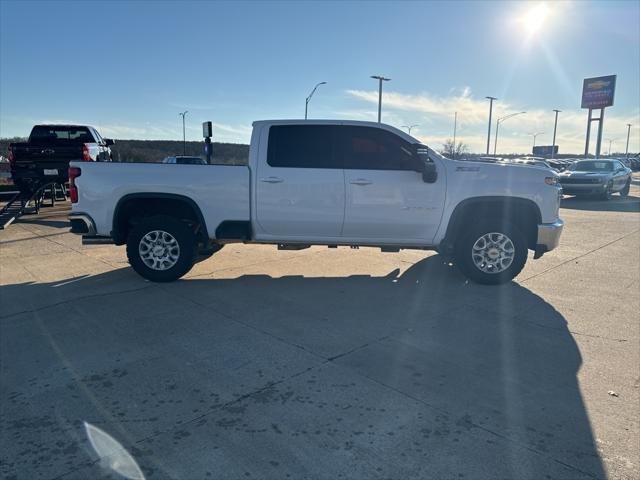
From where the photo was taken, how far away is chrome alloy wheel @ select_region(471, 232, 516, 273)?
614 cm

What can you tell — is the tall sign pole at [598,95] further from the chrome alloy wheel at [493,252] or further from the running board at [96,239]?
the running board at [96,239]

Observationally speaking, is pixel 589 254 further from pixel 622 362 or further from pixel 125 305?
pixel 125 305

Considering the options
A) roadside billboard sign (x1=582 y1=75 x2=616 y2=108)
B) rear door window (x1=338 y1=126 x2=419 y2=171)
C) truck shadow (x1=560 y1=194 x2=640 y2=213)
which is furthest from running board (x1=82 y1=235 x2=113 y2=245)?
roadside billboard sign (x1=582 y1=75 x2=616 y2=108)

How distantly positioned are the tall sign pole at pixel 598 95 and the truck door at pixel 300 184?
48.0m

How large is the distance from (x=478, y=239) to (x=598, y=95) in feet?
168

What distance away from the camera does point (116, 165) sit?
596 centimetres

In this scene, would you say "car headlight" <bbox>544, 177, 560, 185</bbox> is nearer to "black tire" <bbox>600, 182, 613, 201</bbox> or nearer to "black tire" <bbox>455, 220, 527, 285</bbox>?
"black tire" <bbox>455, 220, 527, 285</bbox>

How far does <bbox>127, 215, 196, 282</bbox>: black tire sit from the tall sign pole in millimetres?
49170

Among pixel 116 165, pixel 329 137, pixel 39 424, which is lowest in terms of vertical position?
pixel 39 424

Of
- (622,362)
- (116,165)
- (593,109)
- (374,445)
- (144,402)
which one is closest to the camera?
(374,445)

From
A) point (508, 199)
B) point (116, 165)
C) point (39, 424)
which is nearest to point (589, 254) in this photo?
point (508, 199)

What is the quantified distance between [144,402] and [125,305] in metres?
2.34

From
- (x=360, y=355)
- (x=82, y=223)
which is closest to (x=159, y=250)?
(x=82, y=223)

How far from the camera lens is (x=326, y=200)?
6.01 metres
